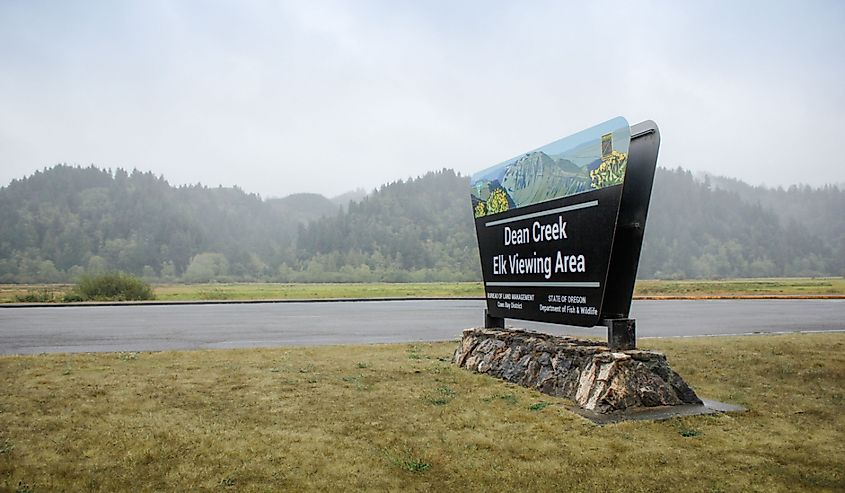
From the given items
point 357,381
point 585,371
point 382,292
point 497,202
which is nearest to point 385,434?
point 585,371

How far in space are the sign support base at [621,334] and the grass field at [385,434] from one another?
1.01 metres

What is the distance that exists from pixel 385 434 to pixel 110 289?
3917 cm

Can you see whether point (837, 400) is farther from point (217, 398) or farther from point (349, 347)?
point (349, 347)

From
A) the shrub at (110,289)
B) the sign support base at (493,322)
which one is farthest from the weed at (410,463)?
the shrub at (110,289)

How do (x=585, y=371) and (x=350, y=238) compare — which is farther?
(x=350, y=238)

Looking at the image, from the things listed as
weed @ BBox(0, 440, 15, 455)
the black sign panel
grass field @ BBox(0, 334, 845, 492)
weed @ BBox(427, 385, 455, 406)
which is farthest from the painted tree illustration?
weed @ BBox(0, 440, 15, 455)

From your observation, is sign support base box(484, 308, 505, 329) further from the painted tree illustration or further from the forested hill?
the forested hill

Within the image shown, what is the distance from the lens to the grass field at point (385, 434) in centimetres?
482

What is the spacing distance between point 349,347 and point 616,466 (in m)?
8.13

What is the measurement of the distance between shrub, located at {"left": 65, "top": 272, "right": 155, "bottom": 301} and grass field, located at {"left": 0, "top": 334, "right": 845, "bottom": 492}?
3263cm

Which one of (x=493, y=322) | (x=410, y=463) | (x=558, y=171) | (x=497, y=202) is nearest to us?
(x=410, y=463)

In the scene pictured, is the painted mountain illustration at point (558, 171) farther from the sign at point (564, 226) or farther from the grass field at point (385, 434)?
the grass field at point (385, 434)

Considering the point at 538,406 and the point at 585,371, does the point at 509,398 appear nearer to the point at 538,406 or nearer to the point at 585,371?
the point at 538,406

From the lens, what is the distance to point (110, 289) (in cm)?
4041
